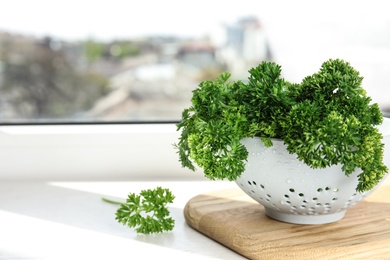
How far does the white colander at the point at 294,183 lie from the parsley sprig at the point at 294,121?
0.09ft

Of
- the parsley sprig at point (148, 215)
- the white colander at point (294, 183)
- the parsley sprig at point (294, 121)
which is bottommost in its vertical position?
the parsley sprig at point (148, 215)

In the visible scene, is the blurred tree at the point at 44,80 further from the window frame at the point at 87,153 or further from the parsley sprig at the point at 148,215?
the parsley sprig at the point at 148,215

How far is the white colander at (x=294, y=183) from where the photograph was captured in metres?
1.01

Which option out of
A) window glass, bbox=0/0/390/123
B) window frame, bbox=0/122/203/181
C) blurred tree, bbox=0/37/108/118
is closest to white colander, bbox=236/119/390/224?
window frame, bbox=0/122/203/181

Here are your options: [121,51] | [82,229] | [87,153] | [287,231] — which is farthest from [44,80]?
[287,231]

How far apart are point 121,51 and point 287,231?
15658 mm

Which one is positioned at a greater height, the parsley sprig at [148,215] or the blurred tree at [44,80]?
the parsley sprig at [148,215]

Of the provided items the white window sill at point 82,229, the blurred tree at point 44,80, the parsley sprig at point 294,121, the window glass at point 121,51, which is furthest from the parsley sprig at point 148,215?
the blurred tree at point 44,80

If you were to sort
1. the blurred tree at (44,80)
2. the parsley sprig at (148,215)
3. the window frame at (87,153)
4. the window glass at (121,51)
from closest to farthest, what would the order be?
1. the parsley sprig at (148,215)
2. the window frame at (87,153)
3. the window glass at (121,51)
4. the blurred tree at (44,80)

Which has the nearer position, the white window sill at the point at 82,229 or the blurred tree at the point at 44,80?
the white window sill at the point at 82,229

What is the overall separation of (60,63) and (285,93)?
16236 mm

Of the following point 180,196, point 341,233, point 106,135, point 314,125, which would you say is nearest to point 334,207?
point 341,233

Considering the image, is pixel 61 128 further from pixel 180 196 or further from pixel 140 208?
pixel 140 208

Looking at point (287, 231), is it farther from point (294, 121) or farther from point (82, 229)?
point (82, 229)
